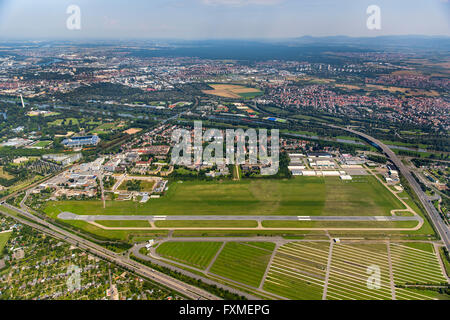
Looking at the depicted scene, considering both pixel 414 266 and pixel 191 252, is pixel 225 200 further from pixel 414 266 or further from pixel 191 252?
pixel 414 266

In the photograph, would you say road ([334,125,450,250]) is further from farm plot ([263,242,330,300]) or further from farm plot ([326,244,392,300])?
farm plot ([263,242,330,300])

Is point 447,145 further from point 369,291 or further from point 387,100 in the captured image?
point 369,291

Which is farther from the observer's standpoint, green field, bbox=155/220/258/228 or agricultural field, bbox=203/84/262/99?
agricultural field, bbox=203/84/262/99

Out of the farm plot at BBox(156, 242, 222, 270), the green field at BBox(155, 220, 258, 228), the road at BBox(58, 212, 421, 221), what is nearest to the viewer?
the farm plot at BBox(156, 242, 222, 270)

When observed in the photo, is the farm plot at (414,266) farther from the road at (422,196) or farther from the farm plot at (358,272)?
the road at (422,196)

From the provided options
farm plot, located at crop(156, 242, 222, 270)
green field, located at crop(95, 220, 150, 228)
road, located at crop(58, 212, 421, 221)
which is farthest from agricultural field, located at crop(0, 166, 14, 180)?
farm plot, located at crop(156, 242, 222, 270)

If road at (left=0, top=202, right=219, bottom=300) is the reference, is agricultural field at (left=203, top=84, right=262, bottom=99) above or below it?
above
